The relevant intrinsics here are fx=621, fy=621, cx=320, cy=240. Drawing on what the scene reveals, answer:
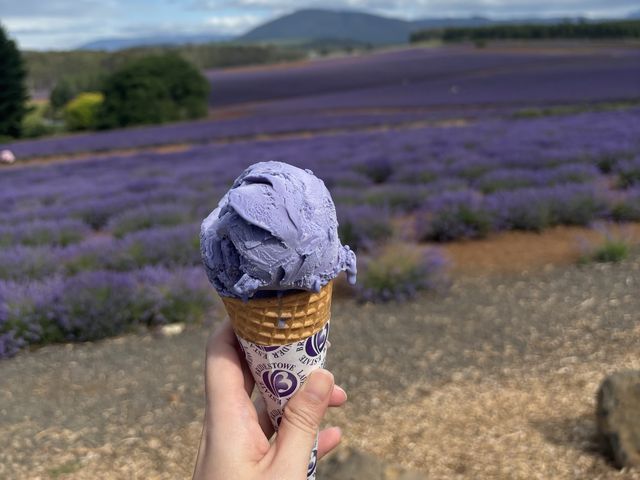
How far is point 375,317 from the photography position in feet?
15.6

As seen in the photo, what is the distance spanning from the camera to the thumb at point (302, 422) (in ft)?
5.18

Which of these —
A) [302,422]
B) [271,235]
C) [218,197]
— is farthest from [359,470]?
[218,197]

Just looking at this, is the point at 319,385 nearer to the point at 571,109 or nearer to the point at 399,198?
the point at 399,198

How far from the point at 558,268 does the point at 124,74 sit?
32383 millimetres

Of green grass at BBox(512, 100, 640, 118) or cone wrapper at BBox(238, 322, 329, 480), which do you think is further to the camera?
green grass at BBox(512, 100, 640, 118)

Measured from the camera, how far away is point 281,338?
163 centimetres

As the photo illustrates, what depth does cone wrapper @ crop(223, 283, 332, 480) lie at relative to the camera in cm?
161

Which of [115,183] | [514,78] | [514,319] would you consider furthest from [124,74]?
[514,319]

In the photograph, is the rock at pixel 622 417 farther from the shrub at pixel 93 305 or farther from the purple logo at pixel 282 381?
the shrub at pixel 93 305

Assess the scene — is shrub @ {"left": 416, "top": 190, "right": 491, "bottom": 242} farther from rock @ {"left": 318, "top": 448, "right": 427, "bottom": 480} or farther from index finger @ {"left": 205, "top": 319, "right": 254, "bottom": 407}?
index finger @ {"left": 205, "top": 319, "right": 254, "bottom": 407}

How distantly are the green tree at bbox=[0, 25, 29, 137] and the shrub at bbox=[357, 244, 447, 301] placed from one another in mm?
33036

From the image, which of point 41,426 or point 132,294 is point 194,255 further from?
point 41,426

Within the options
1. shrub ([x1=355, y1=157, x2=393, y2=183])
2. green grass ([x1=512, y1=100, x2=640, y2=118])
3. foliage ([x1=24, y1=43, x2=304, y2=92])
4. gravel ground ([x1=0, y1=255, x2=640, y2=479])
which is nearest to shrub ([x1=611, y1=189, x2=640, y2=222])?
gravel ground ([x1=0, y1=255, x2=640, y2=479])

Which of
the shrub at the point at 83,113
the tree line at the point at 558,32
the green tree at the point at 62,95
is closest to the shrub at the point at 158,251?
the shrub at the point at 83,113
